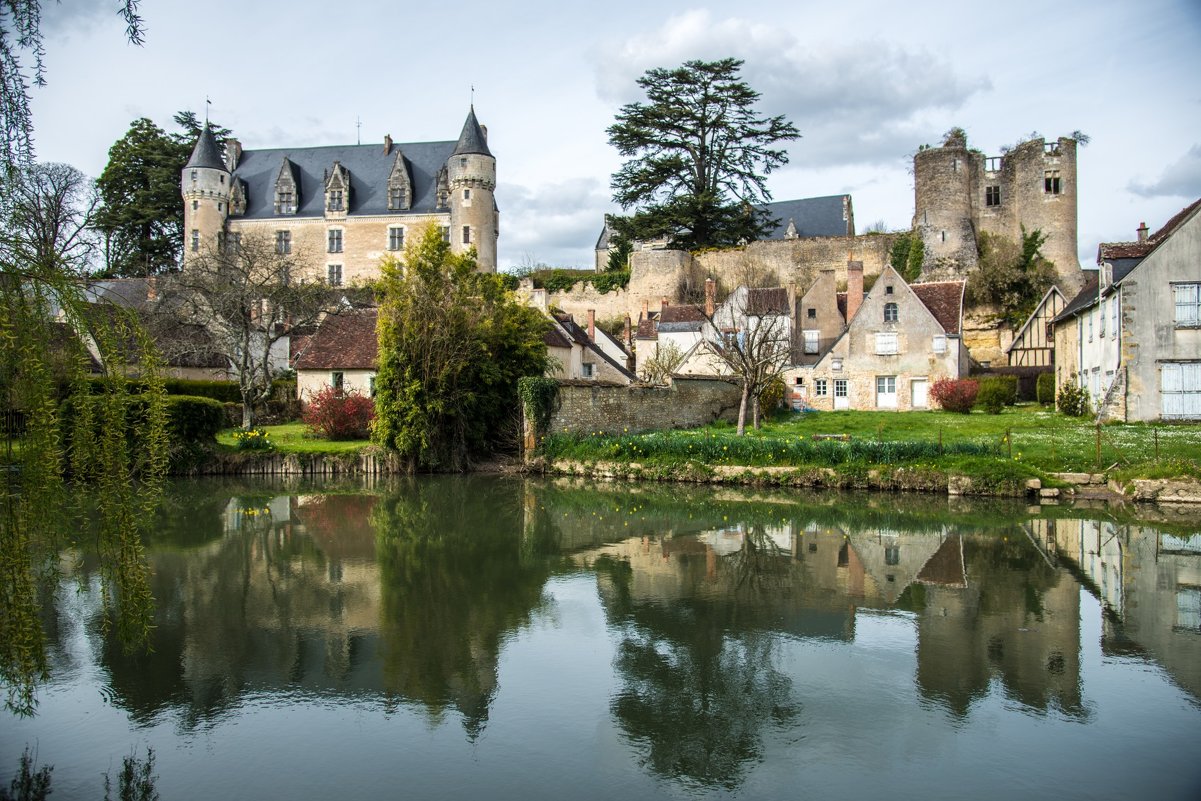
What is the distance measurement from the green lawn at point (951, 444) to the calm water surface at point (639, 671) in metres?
5.32

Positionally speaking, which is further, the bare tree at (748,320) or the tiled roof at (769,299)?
the tiled roof at (769,299)

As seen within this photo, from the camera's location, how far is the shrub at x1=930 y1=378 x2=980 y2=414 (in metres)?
28.6

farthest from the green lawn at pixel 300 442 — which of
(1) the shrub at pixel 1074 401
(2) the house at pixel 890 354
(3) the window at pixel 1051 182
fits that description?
(3) the window at pixel 1051 182

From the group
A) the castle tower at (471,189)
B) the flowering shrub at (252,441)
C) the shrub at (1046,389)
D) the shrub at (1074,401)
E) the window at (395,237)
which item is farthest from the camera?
the window at (395,237)

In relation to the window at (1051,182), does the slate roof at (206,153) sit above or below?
above

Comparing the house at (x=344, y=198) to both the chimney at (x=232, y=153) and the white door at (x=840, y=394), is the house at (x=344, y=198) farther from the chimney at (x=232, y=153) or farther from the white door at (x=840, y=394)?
the white door at (x=840, y=394)

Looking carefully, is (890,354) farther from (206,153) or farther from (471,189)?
(206,153)

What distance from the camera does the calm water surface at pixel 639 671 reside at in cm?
538

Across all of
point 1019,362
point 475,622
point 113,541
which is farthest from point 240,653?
point 1019,362

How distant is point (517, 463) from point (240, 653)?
1621 cm

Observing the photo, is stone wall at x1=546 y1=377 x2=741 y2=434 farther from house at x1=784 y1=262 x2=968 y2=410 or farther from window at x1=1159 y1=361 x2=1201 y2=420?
window at x1=1159 y1=361 x2=1201 y2=420

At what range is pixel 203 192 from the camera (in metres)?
46.6

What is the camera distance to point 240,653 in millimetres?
7395

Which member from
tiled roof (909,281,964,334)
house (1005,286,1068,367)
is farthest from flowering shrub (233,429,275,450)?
house (1005,286,1068,367)
